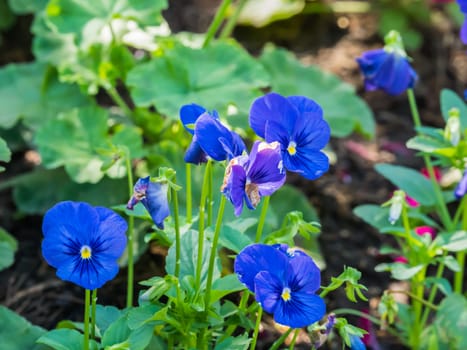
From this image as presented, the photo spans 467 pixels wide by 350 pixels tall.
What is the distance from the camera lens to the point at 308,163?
5.49 ft

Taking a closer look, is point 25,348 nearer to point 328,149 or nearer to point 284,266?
point 284,266

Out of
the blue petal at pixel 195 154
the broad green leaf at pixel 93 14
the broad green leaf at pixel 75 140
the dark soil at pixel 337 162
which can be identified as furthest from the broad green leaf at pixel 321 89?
the blue petal at pixel 195 154

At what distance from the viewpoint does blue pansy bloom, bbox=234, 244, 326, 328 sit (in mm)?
1544

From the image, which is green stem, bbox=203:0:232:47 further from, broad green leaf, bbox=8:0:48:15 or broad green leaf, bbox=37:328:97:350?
broad green leaf, bbox=37:328:97:350

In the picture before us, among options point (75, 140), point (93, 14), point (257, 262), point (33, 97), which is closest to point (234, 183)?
point (257, 262)

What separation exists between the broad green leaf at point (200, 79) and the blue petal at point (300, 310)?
0.97m

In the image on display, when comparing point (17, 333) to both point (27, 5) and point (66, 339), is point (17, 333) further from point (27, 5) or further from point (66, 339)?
point (27, 5)

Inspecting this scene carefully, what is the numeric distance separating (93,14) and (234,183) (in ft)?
4.40

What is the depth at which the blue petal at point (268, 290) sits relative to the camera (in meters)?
1.53

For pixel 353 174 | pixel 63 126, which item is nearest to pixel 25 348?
pixel 63 126

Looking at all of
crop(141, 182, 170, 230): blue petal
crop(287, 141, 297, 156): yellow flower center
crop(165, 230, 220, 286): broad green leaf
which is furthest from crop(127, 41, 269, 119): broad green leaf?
crop(141, 182, 170, 230): blue petal

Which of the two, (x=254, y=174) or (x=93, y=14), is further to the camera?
(x=93, y=14)

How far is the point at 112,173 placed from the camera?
2.36m

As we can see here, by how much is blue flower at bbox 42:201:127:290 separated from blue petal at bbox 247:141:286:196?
0.90 feet
